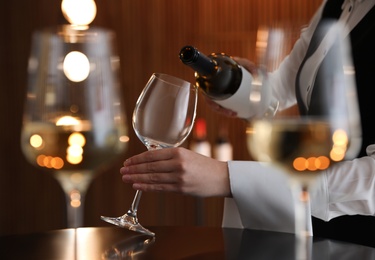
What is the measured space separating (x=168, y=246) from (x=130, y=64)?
2.78 metres

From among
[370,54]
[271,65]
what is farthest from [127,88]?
[271,65]

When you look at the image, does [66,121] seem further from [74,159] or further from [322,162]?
[322,162]

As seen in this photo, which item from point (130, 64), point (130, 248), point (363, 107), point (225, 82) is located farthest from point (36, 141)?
point (130, 64)

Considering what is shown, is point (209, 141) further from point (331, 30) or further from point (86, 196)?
point (331, 30)

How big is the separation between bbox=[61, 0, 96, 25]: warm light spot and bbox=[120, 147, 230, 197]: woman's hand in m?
2.59

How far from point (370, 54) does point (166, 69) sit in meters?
2.33

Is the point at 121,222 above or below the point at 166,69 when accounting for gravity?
below

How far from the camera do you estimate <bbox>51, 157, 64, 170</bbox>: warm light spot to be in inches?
38.3

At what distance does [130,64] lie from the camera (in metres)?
3.61

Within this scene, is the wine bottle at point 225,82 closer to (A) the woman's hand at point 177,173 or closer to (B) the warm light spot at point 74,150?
(A) the woman's hand at point 177,173

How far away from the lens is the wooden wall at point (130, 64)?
11.6ft

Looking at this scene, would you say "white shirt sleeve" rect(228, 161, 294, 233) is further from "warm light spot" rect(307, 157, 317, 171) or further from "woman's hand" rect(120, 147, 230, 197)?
"warm light spot" rect(307, 157, 317, 171)

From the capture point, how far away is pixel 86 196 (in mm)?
3555

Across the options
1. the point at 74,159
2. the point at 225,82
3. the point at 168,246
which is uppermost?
the point at 225,82
